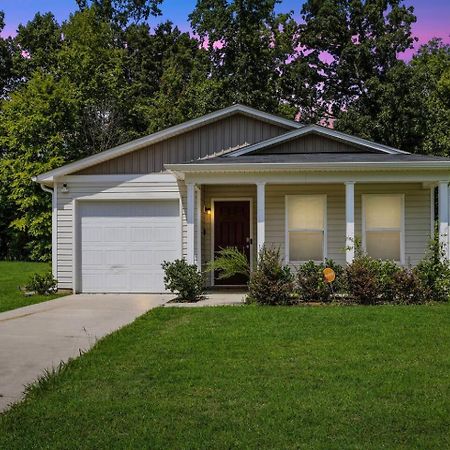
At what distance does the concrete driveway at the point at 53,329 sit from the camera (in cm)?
552

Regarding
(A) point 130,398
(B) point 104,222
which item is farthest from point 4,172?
(A) point 130,398

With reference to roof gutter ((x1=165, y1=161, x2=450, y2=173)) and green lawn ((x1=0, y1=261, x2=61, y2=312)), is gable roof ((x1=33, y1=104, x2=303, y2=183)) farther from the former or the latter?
green lawn ((x1=0, y1=261, x2=61, y2=312))

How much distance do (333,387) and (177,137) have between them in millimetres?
9278

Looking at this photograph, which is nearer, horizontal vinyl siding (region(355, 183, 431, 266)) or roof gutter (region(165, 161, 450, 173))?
roof gutter (region(165, 161, 450, 173))

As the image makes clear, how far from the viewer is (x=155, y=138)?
12695mm

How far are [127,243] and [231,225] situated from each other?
2562mm

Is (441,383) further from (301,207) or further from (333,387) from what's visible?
(301,207)

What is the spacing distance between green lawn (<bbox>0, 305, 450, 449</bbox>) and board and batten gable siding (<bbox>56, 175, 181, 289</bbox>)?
5396 mm

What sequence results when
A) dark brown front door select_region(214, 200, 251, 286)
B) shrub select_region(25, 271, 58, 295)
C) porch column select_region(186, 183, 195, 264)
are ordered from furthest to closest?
1. dark brown front door select_region(214, 200, 251, 286)
2. shrub select_region(25, 271, 58, 295)
3. porch column select_region(186, 183, 195, 264)

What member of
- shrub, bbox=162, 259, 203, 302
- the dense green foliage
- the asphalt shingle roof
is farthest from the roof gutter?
shrub, bbox=162, 259, 203, 302

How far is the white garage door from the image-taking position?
1248 centimetres

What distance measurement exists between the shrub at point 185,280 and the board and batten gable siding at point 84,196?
1444 millimetres

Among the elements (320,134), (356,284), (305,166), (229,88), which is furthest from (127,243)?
→ (229,88)

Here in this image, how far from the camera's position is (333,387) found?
470 centimetres
